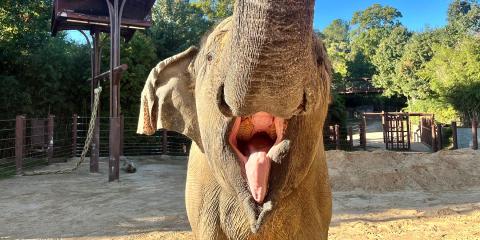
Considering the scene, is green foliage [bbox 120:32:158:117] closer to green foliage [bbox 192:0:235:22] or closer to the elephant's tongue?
green foliage [bbox 192:0:235:22]

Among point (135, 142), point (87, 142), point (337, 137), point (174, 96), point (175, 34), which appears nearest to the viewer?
point (174, 96)

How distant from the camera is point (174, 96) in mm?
A: 2150

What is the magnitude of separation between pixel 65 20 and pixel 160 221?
6.87m

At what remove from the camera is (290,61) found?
3.57 ft

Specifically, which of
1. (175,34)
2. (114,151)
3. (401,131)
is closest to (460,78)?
(401,131)

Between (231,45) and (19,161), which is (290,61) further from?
(19,161)

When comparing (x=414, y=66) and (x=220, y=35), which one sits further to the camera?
(x=414, y=66)

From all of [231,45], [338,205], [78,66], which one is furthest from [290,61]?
[78,66]

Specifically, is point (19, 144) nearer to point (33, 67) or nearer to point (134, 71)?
point (33, 67)

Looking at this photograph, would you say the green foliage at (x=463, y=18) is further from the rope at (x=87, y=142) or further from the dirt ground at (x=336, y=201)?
the rope at (x=87, y=142)

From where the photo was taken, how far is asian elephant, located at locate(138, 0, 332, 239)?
108 cm

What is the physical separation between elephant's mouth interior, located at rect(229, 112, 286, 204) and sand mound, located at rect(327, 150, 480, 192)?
755 cm

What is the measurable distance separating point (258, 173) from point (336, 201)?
6356mm

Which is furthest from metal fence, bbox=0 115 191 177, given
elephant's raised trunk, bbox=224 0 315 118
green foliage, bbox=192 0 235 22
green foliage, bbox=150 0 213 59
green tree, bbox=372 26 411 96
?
green tree, bbox=372 26 411 96
